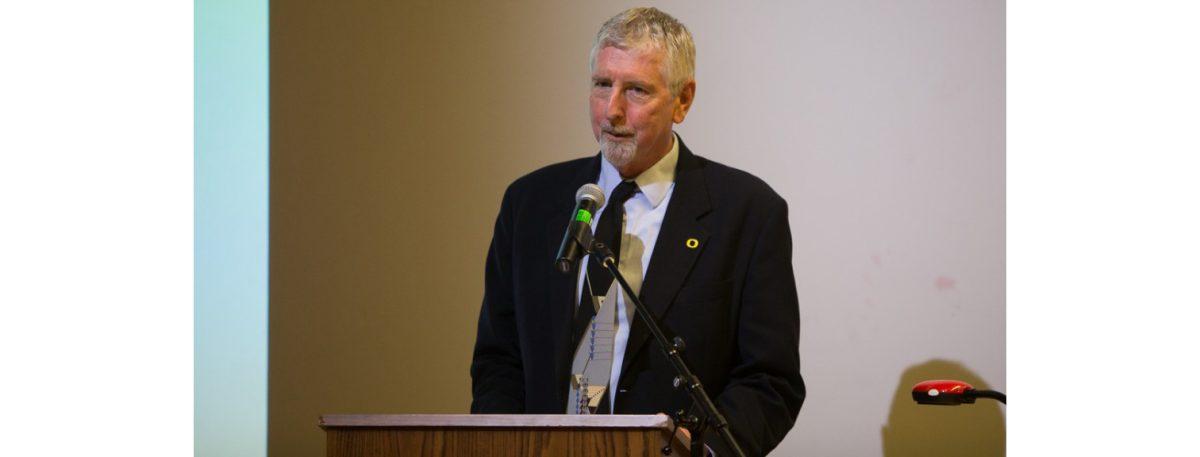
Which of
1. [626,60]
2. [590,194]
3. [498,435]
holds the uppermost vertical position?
[626,60]

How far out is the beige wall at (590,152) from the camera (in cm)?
357

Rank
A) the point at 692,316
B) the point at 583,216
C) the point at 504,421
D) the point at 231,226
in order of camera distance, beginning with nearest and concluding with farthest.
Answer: the point at 504,421 < the point at 583,216 < the point at 692,316 < the point at 231,226

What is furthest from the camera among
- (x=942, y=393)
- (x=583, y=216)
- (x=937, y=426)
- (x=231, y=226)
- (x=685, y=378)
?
(x=231, y=226)

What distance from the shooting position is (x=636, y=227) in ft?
9.35

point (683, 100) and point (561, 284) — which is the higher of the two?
point (683, 100)

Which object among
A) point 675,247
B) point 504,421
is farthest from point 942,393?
point 504,421

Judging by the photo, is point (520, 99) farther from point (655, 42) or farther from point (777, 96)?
point (655, 42)

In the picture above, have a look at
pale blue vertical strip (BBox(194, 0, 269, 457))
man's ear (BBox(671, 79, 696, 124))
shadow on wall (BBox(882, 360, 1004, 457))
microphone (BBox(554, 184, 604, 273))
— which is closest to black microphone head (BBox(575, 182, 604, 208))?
microphone (BBox(554, 184, 604, 273))

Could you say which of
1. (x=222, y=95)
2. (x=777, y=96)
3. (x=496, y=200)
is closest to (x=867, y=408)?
(x=777, y=96)

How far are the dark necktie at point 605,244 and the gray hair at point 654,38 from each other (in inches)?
10.5

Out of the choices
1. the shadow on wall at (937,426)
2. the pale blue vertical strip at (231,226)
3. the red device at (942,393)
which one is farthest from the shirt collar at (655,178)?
the pale blue vertical strip at (231,226)

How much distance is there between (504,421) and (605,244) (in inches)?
32.9

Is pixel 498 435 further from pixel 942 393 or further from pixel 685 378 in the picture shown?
pixel 942 393

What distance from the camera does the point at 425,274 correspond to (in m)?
3.70
